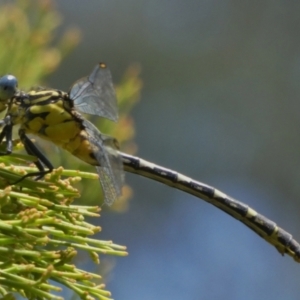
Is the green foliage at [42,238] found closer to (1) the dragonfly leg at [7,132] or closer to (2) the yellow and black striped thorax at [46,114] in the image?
(1) the dragonfly leg at [7,132]

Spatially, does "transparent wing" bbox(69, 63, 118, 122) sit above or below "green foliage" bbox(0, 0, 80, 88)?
below

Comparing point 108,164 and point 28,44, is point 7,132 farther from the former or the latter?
point 28,44

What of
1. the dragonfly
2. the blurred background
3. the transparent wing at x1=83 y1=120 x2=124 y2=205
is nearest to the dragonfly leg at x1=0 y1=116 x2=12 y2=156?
the dragonfly

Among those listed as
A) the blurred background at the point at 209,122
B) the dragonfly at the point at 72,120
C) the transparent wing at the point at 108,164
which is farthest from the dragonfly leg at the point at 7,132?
the blurred background at the point at 209,122

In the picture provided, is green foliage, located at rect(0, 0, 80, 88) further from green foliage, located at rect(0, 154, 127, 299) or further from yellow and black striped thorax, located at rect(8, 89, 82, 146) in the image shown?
green foliage, located at rect(0, 154, 127, 299)

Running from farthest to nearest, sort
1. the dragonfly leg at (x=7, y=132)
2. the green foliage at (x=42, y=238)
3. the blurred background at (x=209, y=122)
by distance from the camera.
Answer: the blurred background at (x=209, y=122) → the dragonfly leg at (x=7, y=132) → the green foliage at (x=42, y=238)
